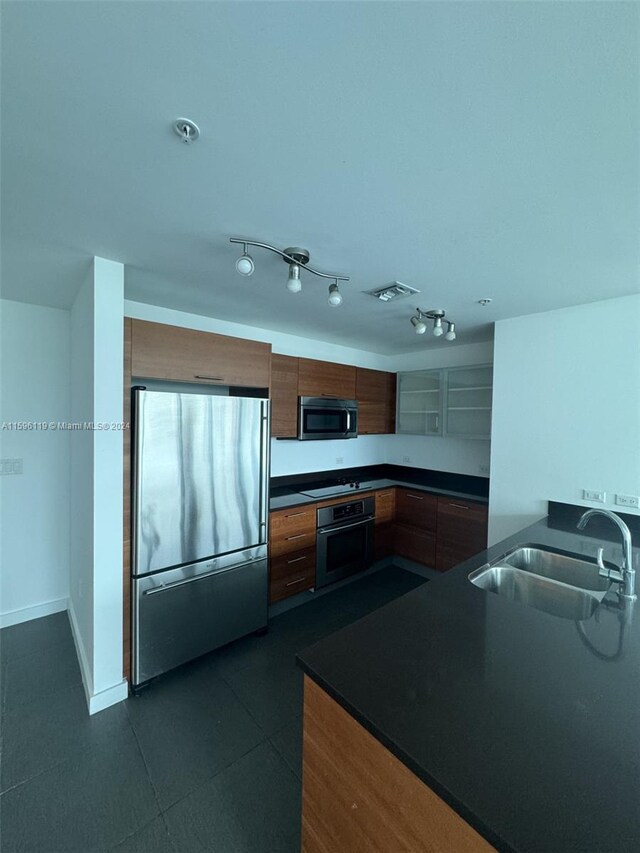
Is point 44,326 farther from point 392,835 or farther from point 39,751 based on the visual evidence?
point 392,835

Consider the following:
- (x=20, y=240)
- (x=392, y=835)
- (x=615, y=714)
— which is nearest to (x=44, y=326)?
(x=20, y=240)

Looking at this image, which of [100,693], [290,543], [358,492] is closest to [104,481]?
[100,693]

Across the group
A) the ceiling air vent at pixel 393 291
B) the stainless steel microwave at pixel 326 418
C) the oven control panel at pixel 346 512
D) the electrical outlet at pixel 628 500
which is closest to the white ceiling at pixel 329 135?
the ceiling air vent at pixel 393 291

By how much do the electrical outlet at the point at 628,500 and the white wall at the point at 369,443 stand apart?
1.32 m

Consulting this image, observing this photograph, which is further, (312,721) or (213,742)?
(213,742)

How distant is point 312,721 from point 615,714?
2.41 ft

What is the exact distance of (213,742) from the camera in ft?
5.32

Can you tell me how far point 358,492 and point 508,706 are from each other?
2.47 meters

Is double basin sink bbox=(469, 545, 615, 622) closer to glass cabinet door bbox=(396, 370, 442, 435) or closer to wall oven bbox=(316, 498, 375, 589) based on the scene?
wall oven bbox=(316, 498, 375, 589)

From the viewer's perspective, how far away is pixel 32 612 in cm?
259

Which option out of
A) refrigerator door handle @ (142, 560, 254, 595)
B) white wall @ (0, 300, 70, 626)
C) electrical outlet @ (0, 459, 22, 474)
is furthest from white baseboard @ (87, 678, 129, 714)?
electrical outlet @ (0, 459, 22, 474)

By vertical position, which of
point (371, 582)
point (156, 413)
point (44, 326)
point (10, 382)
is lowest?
point (371, 582)

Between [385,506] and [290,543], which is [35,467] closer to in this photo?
[290,543]

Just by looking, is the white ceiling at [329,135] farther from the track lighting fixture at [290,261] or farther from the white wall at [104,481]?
the white wall at [104,481]
